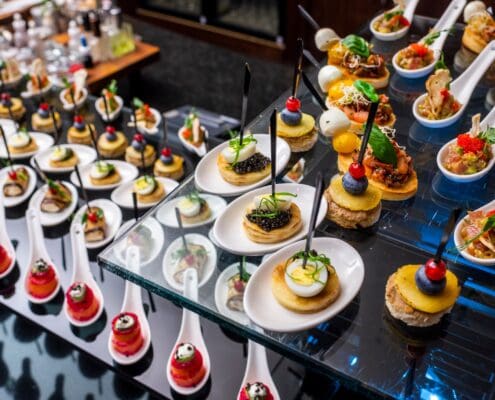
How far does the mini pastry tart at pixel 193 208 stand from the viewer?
5.62 ft

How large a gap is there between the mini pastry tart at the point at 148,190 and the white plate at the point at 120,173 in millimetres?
205

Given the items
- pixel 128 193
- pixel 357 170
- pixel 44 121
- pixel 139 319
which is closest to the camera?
pixel 357 170

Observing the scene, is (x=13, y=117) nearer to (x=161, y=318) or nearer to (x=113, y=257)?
(x=161, y=318)

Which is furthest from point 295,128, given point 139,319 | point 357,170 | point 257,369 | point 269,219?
point 139,319

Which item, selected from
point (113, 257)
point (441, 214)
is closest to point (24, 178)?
point (113, 257)

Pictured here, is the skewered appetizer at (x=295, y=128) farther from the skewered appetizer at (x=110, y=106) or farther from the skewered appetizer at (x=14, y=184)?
the skewered appetizer at (x=110, y=106)

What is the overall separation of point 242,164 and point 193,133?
1.46 metres

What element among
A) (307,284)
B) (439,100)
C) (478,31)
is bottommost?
(307,284)

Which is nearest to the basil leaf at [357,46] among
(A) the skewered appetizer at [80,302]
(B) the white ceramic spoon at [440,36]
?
(B) the white ceramic spoon at [440,36]

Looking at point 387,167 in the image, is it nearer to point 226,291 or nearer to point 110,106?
point 226,291

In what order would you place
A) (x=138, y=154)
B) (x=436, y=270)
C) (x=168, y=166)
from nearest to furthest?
(x=436, y=270), (x=168, y=166), (x=138, y=154)

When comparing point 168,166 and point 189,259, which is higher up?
point 189,259

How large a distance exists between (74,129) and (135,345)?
1715 millimetres

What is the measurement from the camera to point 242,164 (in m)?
1.86
